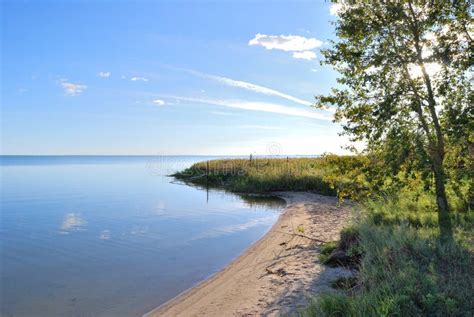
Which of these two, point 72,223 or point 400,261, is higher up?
point 400,261

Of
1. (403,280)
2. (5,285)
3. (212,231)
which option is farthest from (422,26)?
(5,285)

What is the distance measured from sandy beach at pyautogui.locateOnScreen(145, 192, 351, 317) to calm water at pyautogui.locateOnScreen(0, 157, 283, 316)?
673 mm

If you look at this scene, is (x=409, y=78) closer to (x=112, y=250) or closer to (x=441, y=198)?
(x=441, y=198)

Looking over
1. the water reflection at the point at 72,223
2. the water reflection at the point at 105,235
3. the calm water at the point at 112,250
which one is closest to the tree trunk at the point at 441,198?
the calm water at the point at 112,250

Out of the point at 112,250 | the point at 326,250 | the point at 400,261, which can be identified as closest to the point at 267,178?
the point at 112,250

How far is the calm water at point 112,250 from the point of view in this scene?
7863 mm

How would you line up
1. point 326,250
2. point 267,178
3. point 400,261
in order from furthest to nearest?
point 267,178 → point 326,250 → point 400,261

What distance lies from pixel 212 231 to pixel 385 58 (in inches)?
367

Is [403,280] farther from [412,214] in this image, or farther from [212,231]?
[212,231]

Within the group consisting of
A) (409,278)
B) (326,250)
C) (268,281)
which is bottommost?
(268,281)

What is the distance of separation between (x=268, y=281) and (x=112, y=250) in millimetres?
5988

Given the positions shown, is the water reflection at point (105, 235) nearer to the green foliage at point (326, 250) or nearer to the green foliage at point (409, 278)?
the green foliage at point (326, 250)

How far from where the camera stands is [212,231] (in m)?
14.9

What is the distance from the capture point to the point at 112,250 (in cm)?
1166
